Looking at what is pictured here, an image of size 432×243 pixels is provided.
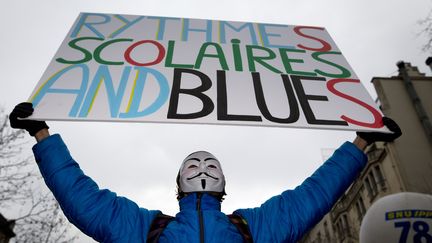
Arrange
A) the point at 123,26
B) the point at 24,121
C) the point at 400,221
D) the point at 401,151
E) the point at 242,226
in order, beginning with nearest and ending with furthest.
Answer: the point at 242,226
the point at 24,121
the point at 123,26
the point at 400,221
the point at 401,151

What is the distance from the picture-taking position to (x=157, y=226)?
1.97 m

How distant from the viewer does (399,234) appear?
479cm

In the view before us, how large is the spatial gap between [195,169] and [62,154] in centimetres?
88

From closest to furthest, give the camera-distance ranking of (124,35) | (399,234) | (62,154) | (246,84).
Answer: (62,154), (246,84), (124,35), (399,234)

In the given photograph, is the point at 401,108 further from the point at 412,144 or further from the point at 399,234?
the point at 399,234

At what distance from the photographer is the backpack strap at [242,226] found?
1970 millimetres

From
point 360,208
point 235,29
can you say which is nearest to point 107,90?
point 235,29

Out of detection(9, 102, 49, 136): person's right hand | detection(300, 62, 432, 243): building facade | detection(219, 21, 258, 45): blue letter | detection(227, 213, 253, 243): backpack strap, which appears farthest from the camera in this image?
detection(300, 62, 432, 243): building facade

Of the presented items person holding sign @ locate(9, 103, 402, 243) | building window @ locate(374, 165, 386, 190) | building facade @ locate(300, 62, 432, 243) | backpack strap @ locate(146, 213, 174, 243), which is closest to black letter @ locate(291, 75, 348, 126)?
person holding sign @ locate(9, 103, 402, 243)

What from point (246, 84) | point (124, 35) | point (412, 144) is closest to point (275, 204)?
point (246, 84)

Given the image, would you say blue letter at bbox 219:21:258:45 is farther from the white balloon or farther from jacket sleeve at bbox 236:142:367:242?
the white balloon

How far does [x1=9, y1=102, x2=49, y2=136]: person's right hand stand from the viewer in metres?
2.18

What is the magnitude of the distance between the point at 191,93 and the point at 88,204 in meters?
1.13

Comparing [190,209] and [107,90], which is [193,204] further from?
[107,90]
